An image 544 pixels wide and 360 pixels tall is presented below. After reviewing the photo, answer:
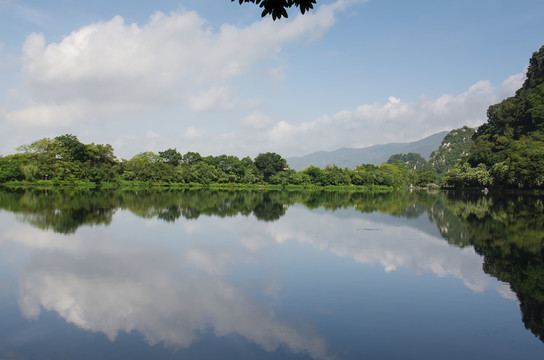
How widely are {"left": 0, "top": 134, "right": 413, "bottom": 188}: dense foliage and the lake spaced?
3935 cm

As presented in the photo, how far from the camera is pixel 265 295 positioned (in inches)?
290

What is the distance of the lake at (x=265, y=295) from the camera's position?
527 cm

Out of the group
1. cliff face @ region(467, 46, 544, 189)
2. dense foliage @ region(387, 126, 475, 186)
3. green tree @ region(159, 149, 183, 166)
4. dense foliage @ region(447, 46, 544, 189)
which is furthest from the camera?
dense foliage @ region(387, 126, 475, 186)

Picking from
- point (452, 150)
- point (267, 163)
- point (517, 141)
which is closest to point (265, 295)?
point (517, 141)

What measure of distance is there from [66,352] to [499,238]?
48.5ft

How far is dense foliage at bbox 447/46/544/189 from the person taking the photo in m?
43.0

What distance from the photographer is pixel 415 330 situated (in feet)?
19.3

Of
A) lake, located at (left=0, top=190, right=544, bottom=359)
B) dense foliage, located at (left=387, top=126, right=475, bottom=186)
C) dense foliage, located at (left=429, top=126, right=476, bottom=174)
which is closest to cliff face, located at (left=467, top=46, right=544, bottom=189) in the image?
lake, located at (left=0, top=190, right=544, bottom=359)

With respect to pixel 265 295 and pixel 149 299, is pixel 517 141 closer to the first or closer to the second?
pixel 265 295

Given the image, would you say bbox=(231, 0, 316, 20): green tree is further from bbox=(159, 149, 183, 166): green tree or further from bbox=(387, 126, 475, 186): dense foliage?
bbox=(387, 126, 475, 186): dense foliage

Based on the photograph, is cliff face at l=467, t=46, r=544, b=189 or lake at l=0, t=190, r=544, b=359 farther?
cliff face at l=467, t=46, r=544, b=189

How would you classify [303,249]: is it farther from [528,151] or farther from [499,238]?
[528,151]

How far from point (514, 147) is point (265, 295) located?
54.8 m

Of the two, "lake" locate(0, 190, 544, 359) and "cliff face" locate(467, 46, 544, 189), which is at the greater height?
"cliff face" locate(467, 46, 544, 189)
